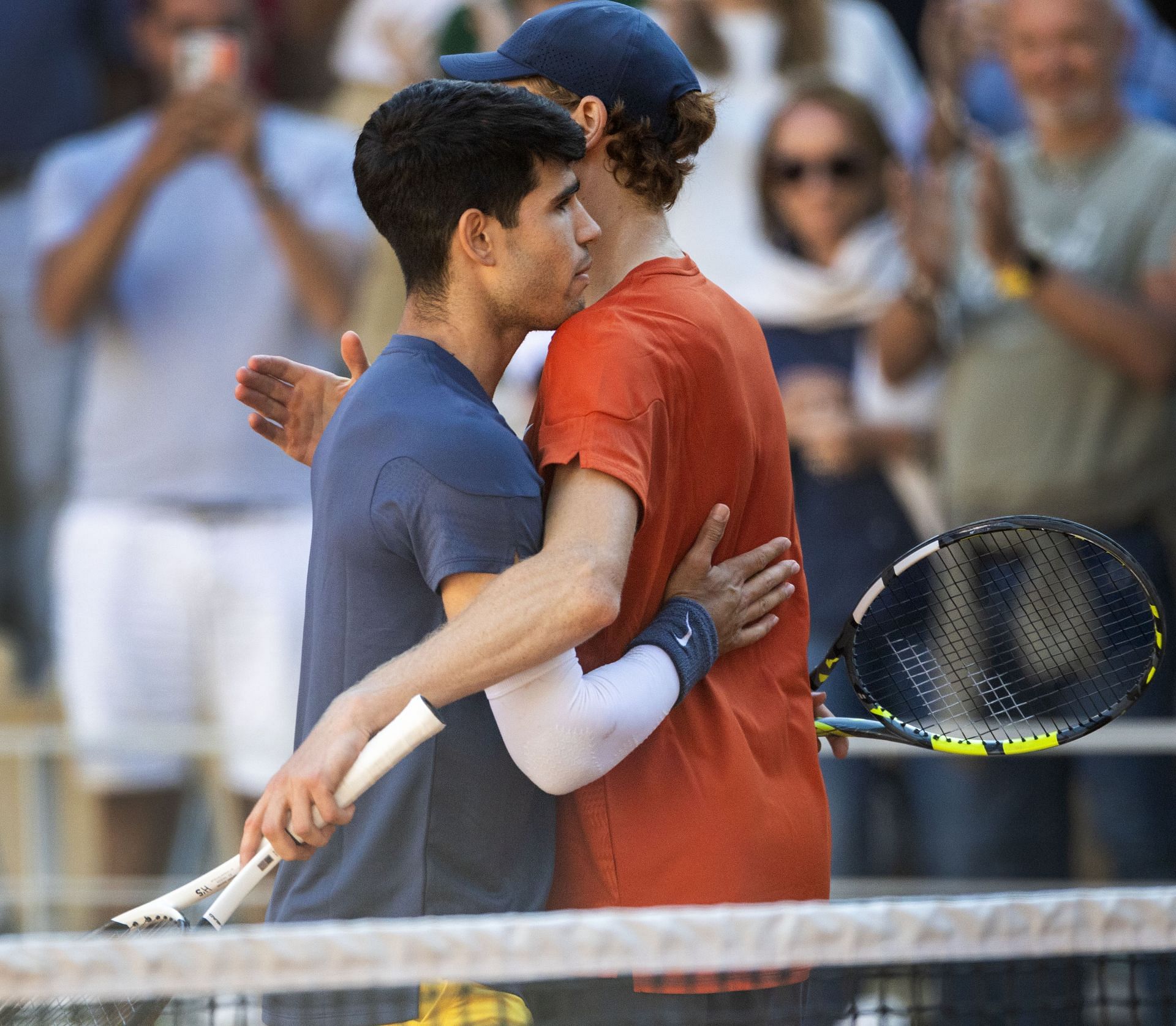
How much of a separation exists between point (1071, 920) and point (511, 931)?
75 centimetres

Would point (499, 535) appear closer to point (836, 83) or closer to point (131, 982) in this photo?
point (131, 982)

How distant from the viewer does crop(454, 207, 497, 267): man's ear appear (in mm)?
2221

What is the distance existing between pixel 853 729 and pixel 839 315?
273cm

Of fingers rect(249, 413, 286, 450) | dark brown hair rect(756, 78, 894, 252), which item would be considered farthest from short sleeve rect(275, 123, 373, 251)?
fingers rect(249, 413, 286, 450)

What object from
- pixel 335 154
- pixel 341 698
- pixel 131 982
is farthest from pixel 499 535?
pixel 335 154

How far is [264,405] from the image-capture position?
2.72 meters

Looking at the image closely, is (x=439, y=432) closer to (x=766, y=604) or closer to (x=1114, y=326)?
(x=766, y=604)

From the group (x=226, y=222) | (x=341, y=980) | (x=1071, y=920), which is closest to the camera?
(x=341, y=980)

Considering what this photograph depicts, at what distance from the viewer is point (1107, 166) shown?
5.11 meters

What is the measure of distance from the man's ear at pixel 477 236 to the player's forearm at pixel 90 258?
11.0 ft

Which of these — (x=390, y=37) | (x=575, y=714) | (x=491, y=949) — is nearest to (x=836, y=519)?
(x=390, y=37)

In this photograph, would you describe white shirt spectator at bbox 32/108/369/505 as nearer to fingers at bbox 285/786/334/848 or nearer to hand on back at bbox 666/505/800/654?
hand on back at bbox 666/505/800/654

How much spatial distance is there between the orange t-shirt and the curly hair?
120 mm

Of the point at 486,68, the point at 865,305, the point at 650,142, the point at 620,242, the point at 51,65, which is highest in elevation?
the point at 51,65
